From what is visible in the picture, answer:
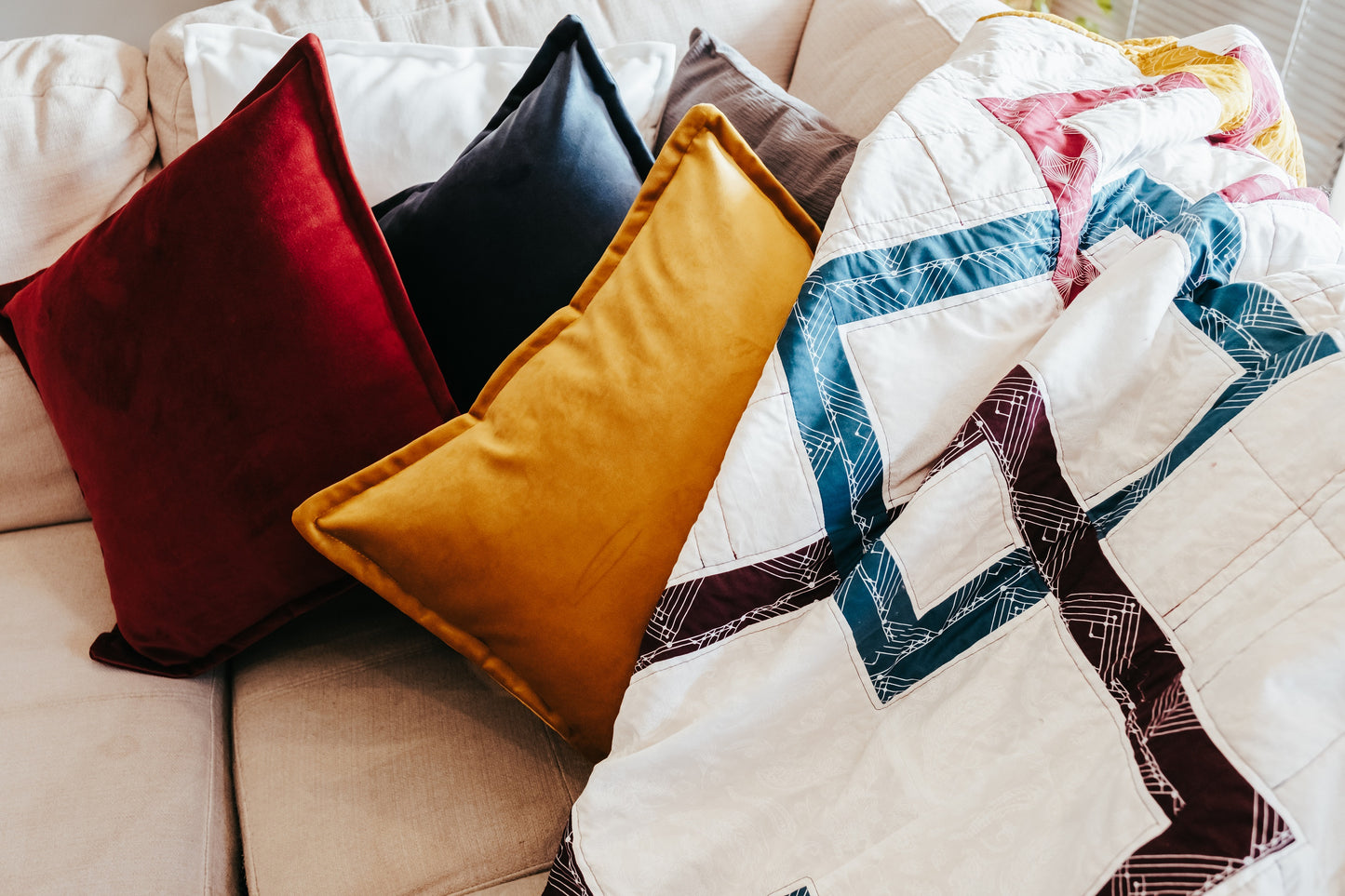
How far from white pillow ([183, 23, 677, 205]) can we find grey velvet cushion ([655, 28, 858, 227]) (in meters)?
0.06

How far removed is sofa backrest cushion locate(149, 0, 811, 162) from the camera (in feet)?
3.92

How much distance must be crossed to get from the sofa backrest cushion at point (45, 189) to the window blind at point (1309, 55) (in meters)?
1.78

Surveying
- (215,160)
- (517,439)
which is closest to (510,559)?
(517,439)

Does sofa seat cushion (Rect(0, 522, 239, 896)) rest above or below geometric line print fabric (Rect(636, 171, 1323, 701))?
below

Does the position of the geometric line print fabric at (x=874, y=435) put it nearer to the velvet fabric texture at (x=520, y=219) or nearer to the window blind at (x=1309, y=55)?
the velvet fabric texture at (x=520, y=219)

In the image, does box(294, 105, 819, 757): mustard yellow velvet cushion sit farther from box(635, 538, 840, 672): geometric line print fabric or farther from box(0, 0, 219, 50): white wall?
box(0, 0, 219, 50): white wall

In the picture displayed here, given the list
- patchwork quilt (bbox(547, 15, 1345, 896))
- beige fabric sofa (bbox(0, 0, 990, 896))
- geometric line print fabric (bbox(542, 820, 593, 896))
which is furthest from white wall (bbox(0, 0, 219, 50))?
geometric line print fabric (bbox(542, 820, 593, 896))

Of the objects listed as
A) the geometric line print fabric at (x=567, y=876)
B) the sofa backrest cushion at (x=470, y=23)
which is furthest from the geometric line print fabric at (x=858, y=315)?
the sofa backrest cushion at (x=470, y=23)

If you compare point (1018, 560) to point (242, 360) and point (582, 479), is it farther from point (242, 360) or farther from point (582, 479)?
point (242, 360)

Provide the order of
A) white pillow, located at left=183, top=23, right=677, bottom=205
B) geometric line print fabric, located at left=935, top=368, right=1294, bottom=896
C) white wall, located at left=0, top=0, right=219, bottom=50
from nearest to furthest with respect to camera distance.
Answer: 1. geometric line print fabric, located at left=935, top=368, right=1294, bottom=896
2. white pillow, located at left=183, top=23, right=677, bottom=205
3. white wall, located at left=0, top=0, right=219, bottom=50

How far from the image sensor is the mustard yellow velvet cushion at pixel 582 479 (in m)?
0.68

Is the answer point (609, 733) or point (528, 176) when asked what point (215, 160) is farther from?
point (609, 733)

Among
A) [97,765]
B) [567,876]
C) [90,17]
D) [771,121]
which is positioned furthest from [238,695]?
[90,17]

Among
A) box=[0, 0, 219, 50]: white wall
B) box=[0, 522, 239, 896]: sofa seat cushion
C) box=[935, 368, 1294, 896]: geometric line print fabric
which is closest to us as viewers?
box=[935, 368, 1294, 896]: geometric line print fabric
